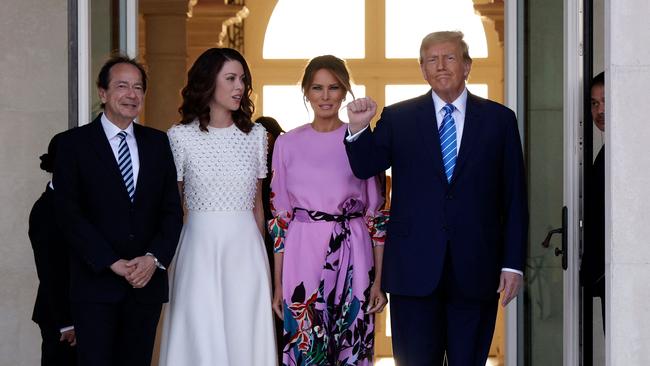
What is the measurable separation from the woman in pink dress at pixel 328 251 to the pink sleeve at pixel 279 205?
30 mm

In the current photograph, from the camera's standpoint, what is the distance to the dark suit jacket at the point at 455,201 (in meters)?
4.73

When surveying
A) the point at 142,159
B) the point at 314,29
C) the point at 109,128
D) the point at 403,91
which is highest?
the point at 314,29

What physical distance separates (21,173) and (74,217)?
77.6 inches

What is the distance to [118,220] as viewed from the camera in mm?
4828

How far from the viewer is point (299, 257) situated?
520 centimetres

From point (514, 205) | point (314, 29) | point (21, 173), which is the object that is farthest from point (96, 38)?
point (314, 29)

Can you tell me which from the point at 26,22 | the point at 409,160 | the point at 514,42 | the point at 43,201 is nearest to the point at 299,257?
the point at 409,160

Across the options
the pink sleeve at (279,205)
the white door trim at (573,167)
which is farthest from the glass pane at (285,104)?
the white door trim at (573,167)

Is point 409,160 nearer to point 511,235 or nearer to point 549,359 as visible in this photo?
point 511,235

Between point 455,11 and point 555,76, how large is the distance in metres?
8.26

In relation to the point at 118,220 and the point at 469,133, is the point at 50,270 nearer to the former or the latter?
the point at 118,220
